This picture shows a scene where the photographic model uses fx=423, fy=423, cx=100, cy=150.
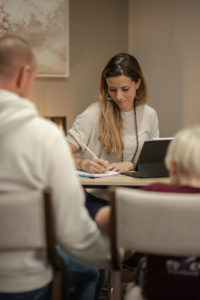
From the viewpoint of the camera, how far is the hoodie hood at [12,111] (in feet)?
4.47

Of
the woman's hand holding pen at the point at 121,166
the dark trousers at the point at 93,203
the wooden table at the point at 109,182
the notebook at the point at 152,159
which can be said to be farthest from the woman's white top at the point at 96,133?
the wooden table at the point at 109,182

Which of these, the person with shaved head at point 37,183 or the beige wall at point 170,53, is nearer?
the person with shaved head at point 37,183

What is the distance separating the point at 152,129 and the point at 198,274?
175 centimetres

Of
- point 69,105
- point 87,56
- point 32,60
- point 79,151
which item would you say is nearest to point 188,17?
point 87,56

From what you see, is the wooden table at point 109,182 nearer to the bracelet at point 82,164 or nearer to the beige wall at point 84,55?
the bracelet at point 82,164

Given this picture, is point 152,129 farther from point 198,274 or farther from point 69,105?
point 198,274

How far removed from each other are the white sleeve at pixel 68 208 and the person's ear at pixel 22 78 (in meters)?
0.28

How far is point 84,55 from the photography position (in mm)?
4281

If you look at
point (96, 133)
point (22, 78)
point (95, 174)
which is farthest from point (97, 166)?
point (22, 78)

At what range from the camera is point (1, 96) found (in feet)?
4.67

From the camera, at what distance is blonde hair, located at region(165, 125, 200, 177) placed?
1363 millimetres

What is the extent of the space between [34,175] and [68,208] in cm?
15

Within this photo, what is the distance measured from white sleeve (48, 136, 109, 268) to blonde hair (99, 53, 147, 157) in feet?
4.54

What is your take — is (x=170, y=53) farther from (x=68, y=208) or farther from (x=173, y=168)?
(x=68, y=208)
